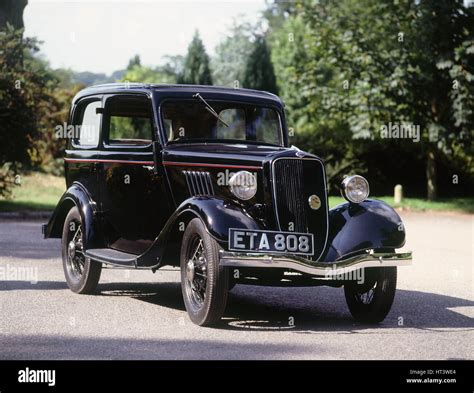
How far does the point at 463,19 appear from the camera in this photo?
27.2 m

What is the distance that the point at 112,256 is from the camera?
29.2 ft

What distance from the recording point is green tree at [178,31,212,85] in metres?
43.1

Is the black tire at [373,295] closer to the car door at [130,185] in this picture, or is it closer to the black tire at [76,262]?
the car door at [130,185]

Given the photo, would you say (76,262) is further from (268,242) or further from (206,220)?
(268,242)

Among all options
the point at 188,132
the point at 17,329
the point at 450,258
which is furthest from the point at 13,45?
the point at 17,329

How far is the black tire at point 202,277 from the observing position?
24.3ft

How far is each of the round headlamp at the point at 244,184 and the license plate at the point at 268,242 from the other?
481mm

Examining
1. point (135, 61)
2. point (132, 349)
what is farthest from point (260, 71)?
point (135, 61)

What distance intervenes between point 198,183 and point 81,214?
176cm

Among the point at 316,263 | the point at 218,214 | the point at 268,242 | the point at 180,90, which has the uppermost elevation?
the point at 180,90

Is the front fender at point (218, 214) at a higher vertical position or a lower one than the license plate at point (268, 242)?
higher

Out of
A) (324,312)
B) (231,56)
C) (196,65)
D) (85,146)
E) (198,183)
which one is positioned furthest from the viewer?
(231,56)

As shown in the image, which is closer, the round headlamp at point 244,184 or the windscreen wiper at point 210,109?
the round headlamp at point 244,184

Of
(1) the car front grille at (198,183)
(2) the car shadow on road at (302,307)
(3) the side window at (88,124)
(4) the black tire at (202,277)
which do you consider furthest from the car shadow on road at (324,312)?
(3) the side window at (88,124)
